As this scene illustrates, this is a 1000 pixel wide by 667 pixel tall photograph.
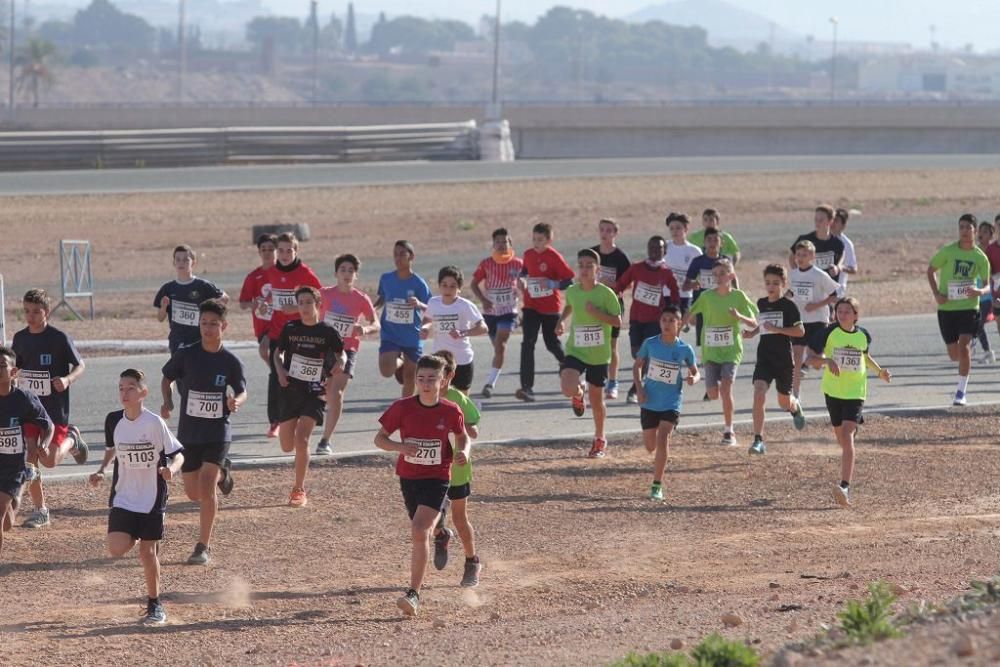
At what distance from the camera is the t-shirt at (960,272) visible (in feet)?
55.7

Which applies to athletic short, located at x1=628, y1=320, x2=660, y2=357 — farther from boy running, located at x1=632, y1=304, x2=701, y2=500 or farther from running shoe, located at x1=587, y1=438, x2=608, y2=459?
boy running, located at x1=632, y1=304, x2=701, y2=500

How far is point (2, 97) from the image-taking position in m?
122

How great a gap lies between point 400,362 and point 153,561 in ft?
19.2

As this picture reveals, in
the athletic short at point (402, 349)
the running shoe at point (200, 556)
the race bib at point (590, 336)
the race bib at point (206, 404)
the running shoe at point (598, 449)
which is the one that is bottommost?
the running shoe at point (200, 556)

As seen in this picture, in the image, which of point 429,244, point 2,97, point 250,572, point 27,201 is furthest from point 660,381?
point 2,97

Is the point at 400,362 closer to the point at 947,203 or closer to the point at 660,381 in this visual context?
the point at 660,381

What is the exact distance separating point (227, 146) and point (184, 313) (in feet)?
102

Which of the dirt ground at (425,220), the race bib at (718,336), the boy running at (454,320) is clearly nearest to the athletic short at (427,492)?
the boy running at (454,320)

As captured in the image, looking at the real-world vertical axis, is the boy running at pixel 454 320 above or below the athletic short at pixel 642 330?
above

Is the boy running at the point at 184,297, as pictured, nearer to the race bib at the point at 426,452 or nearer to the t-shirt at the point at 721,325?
the t-shirt at the point at 721,325

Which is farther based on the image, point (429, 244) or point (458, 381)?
point (429, 244)

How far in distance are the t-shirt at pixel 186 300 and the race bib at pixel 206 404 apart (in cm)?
334

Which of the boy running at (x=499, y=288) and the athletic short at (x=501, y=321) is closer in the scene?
the boy running at (x=499, y=288)

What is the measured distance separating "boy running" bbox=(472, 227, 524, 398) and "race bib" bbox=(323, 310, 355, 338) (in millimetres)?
2465
